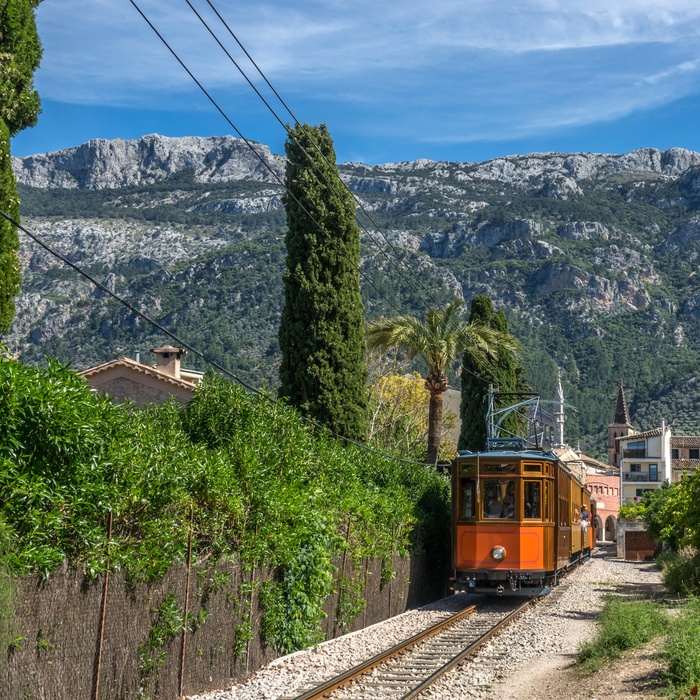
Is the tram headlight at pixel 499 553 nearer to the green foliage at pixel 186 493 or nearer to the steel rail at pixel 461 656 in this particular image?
the steel rail at pixel 461 656

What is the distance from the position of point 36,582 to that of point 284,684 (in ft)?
14.9

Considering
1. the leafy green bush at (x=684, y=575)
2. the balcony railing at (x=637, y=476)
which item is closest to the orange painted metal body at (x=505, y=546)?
the leafy green bush at (x=684, y=575)

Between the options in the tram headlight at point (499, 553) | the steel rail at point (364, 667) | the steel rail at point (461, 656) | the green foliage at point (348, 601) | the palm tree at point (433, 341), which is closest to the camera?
the steel rail at point (364, 667)

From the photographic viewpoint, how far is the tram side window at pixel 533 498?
21875 mm

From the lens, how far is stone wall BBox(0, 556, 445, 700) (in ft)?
27.6

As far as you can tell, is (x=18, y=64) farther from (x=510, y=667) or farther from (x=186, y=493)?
(x=510, y=667)

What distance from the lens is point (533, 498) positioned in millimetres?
21984

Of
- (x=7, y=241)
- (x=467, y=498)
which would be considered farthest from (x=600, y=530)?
(x=7, y=241)

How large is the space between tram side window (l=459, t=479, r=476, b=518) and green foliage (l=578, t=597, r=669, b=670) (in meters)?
7.17

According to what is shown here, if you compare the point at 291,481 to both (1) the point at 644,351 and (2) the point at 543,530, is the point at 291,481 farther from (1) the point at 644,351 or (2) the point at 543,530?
(1) the point at 644,351

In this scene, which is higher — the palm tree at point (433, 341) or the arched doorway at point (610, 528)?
the palm tree at point (433, 341)

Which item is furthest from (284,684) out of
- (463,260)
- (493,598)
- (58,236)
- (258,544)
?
(58,236)

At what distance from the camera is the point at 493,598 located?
25.3 meters

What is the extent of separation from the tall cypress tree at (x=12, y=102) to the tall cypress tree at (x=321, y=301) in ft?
21.4
